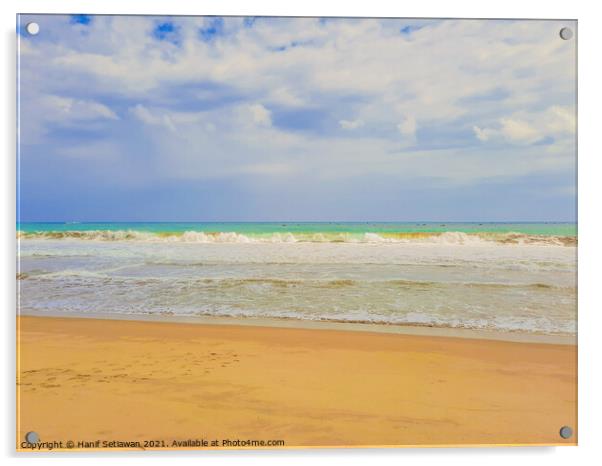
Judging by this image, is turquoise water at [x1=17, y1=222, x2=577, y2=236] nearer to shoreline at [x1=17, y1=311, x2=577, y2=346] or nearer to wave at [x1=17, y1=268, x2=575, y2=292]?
wave at [x1=17, y1=268, x2=575, y2=292]

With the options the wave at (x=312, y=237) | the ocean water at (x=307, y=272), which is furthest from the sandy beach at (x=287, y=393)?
the wave at (x=312, y=237)

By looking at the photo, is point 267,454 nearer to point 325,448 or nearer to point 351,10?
point 325,448

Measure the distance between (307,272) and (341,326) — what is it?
40cm

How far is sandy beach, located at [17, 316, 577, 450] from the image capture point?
2070 mm

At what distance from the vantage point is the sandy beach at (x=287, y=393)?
6.79 feet

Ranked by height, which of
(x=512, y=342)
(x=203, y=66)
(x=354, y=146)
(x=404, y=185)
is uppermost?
(x=203, y=66)

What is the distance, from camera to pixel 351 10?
2.17m

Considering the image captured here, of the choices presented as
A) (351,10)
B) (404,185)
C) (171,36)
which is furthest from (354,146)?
(171,36)
